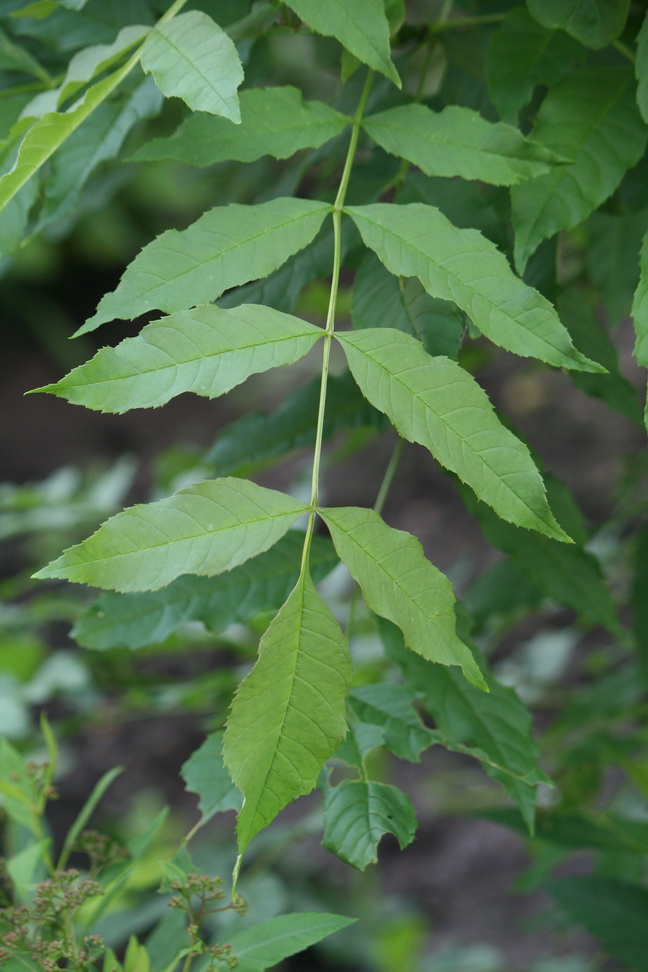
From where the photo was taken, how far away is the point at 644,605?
973 mm

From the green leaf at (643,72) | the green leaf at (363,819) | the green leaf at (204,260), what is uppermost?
the green leaf at (643,72)

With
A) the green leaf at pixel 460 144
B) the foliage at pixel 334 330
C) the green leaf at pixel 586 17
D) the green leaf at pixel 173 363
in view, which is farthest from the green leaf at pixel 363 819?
the green leaf at pixel 586 17

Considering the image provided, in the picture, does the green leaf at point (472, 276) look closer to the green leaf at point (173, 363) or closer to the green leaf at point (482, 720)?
the green leaf at point (173, 363)

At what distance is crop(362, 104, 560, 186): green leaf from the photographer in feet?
1.67

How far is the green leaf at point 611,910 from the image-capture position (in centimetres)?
79

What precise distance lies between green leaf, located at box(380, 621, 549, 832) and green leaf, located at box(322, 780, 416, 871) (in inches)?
2.5

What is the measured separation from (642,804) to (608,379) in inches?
35.0

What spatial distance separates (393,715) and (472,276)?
282mm

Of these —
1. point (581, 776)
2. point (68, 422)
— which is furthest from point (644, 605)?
point (68, 422)

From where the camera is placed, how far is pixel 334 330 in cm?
54

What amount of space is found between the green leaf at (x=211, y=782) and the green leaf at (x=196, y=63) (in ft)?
1.19

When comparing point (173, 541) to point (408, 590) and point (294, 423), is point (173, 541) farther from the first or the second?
point (294, 423)

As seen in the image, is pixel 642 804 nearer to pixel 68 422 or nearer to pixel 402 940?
pixel 402 940

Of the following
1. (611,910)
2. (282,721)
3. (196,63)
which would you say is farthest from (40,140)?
(611,910)
